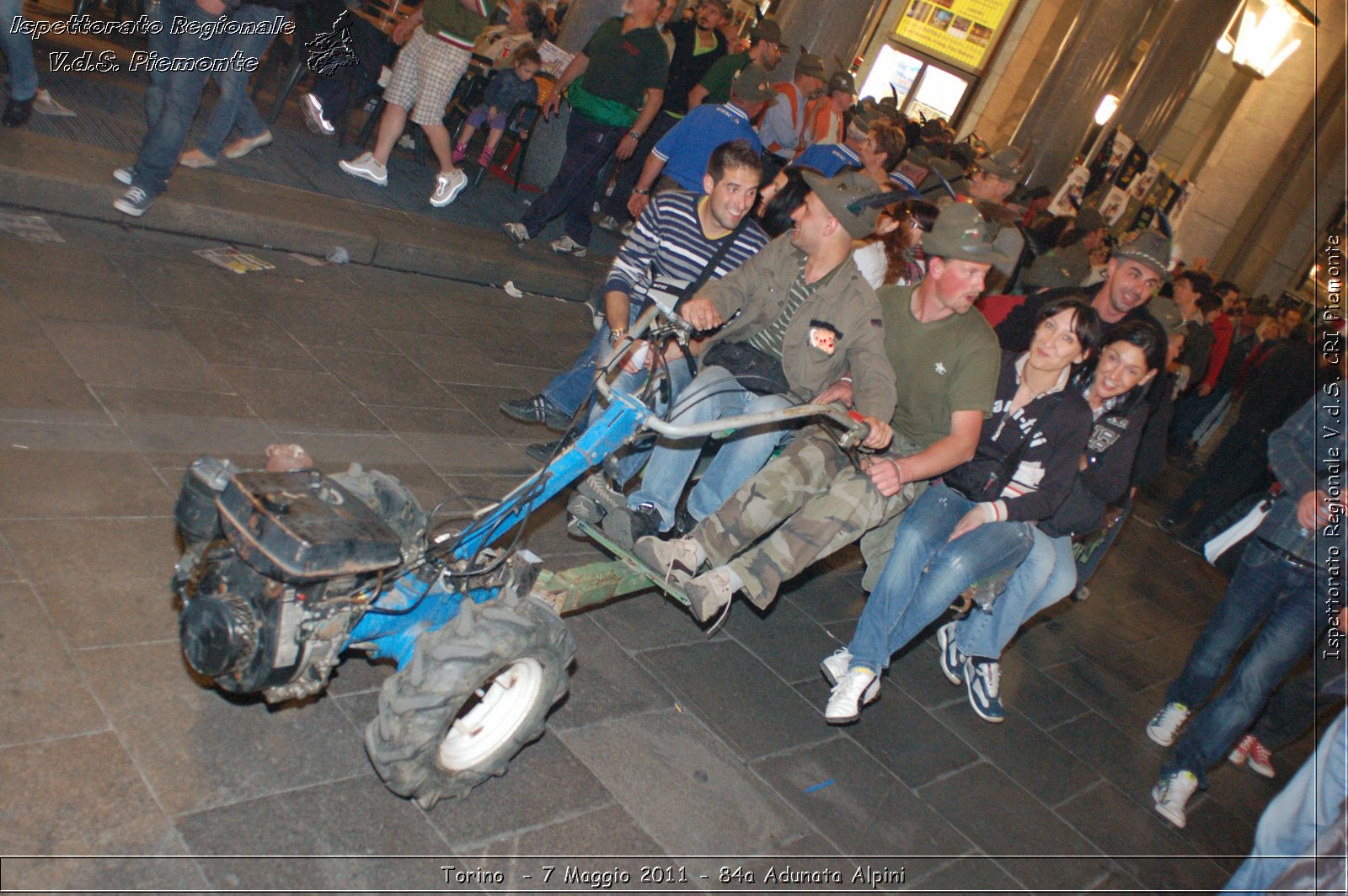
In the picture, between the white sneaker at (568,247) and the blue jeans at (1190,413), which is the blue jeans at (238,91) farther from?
the blue jeans at (1190,413)

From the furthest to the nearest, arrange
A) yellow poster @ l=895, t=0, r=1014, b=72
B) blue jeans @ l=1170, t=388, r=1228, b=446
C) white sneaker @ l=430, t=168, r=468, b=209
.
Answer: yellow poster @ l=895, t=0, r=1014, b=72, blue jeans @ l=1170, t=388, r=1228, b=446, white sneaker @ l=430, t=168, r=468, b=209

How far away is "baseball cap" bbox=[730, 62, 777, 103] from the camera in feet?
25.1

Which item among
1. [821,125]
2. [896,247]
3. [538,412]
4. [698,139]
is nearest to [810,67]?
[821,125]

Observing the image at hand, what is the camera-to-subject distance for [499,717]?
115 inches

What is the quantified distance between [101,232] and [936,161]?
548 cm

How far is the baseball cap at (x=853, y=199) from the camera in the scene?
410 cm

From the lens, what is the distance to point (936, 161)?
7109 millimetres

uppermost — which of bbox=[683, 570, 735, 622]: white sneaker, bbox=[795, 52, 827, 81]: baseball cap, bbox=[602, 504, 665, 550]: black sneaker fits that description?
bbox=[795, 52, 827, 81]: baseball cap

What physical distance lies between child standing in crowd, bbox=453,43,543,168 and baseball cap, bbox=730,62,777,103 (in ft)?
9.53

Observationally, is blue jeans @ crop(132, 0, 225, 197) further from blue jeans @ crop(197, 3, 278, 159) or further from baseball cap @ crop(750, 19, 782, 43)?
baseball cap @ crop(750, 19, 782, 43)

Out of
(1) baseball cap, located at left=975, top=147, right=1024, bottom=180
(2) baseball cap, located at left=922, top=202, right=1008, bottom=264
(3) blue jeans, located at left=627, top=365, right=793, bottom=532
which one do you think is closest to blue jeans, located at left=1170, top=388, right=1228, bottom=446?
(1) baseball cap, located at left=975, top=147, right=1024, bottom=180

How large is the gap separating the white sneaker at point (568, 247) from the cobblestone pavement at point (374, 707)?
2.30 meters

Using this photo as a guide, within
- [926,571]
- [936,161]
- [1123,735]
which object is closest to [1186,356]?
[936,161]

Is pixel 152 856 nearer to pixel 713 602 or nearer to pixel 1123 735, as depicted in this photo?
pixel 713 602
